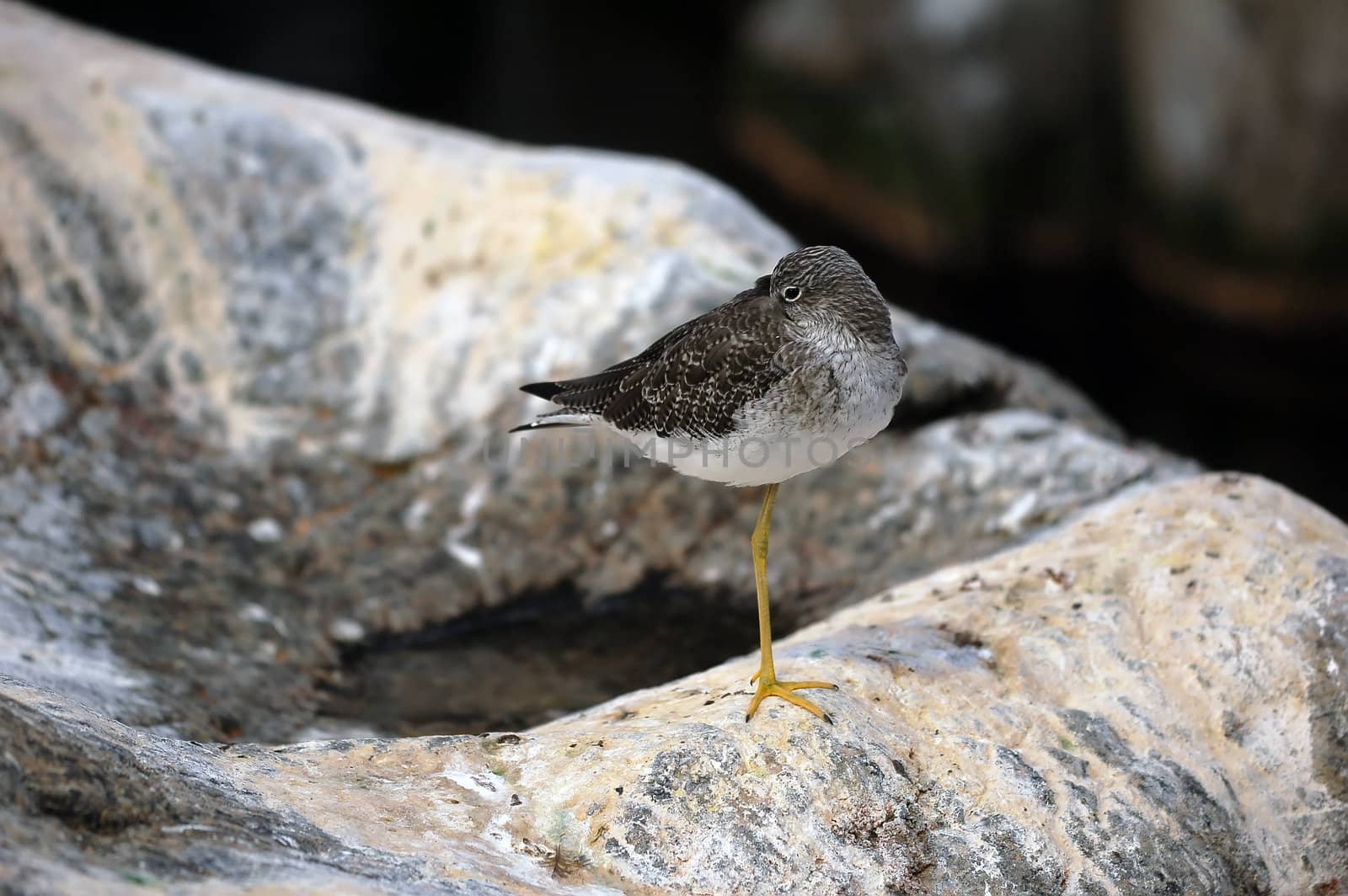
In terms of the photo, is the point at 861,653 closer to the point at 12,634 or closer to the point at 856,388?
the point at 856,388

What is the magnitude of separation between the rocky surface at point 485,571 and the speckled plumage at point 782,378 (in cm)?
85

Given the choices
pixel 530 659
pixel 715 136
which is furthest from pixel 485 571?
pixel 715 136

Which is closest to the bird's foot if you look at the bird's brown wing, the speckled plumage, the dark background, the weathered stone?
the speckled plumage

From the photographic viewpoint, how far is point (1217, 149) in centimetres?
1383

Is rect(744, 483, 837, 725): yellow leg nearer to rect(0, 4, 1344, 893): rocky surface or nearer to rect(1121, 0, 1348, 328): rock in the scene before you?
rect(0, 4, 1344, 893): rocky surface

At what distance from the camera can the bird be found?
171 inches

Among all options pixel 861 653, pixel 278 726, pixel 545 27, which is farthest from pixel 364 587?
pixel 545 27

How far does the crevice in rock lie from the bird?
1.90m

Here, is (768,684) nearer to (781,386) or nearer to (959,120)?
(781,386)

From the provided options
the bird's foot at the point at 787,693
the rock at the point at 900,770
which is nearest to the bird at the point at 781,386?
the bird's foot at the point at 787,693

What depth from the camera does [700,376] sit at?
4660 millimetres

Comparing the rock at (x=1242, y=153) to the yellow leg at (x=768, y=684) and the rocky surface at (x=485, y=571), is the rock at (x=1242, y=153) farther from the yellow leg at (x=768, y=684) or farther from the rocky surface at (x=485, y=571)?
the yellow leg at (x=768, y=684)

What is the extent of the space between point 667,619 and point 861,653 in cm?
228

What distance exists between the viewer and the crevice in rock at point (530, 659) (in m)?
6.16
